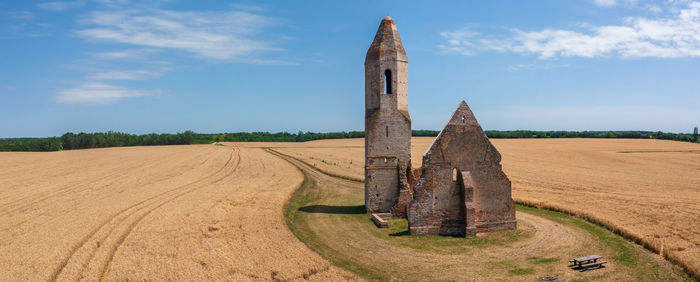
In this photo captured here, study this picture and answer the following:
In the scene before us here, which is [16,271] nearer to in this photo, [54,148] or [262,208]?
[262,208]

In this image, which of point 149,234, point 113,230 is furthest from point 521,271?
point 113,230

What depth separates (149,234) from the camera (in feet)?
48.0

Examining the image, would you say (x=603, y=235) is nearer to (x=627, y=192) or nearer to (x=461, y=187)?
(x=461, y=187)

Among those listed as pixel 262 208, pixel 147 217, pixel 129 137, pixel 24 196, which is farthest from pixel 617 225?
pixel 129 137

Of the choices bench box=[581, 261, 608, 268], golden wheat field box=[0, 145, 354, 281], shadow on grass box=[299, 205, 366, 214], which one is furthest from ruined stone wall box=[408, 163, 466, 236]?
golden wheat field box=[0, 145, 354, 281]

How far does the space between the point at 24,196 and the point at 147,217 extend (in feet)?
35.2

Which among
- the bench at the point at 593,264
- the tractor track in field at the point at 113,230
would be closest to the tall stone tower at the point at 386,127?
the bench at the point at 593,264

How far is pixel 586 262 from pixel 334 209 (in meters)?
12.0

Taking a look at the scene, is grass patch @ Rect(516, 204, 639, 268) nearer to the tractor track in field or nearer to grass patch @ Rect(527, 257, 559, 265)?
grass patch @ Rect(527, 257, 559, 265)

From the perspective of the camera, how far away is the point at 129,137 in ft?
307

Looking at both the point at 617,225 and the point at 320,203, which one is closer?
the point at 617,225

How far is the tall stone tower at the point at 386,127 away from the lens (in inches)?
774

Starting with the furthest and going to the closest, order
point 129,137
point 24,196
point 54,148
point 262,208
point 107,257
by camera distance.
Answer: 1. point 129,137
2. point 54,148
3. point 24,196
4. point 262,208
5. point 107,257

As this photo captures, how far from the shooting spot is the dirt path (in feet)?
38.5
